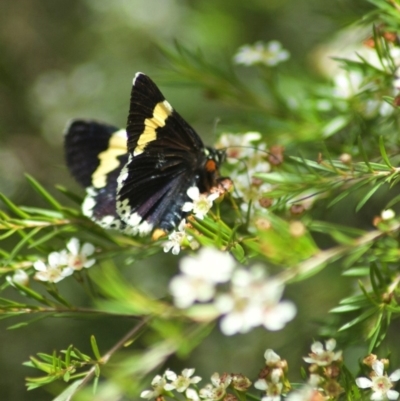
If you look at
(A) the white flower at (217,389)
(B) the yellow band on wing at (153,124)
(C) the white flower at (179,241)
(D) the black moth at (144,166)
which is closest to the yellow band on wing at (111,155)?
(D) the black moth at (144,166)

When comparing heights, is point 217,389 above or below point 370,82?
below

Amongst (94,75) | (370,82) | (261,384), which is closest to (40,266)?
(261,384)

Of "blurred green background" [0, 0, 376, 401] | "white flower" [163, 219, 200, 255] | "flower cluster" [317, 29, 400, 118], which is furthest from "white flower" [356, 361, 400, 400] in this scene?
"blurred green background" [0, 0, 376, 401]

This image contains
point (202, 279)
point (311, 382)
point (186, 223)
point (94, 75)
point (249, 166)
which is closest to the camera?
point (202, 279)

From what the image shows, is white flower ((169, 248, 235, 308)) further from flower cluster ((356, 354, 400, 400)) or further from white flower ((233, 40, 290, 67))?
white flower ((233, 40, 290, 67))

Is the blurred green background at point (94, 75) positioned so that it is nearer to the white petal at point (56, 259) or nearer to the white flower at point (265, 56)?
the white flower at point (265, 56)

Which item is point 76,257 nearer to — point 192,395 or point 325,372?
point 192,395
